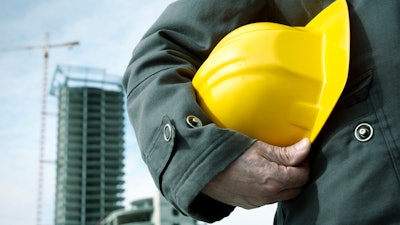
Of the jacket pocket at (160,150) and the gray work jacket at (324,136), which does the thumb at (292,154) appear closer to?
the gray work jacket at (324,136)

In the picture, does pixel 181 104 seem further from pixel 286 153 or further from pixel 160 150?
pixel 286 153

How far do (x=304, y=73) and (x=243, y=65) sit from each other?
0.53 ft

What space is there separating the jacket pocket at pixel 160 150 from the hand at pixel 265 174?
0.14 m

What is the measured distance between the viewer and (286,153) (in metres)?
1.28

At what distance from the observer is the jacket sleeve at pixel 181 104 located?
4.17 ft

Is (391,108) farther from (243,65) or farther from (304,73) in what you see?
(243,65)

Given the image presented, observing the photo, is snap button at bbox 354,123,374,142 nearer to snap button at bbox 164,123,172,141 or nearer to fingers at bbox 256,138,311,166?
fingers at bbox 256,138,311,166

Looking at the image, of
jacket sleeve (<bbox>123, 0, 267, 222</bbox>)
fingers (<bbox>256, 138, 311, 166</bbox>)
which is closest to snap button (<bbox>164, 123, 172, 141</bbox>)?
jacket sleeve (<bbox>123, 0, 267, 222</bbox>)

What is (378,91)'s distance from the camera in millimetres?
1216

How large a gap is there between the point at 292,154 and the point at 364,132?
0.59 feet

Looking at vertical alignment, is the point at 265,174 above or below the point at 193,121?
below

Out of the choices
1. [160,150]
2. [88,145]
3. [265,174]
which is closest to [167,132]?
[160,150]

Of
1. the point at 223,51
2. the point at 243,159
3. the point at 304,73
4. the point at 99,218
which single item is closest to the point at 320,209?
the point at 243,159

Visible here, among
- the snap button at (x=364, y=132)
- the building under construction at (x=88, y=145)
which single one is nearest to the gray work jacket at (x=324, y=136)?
the snap button at (x=364, y=132)
